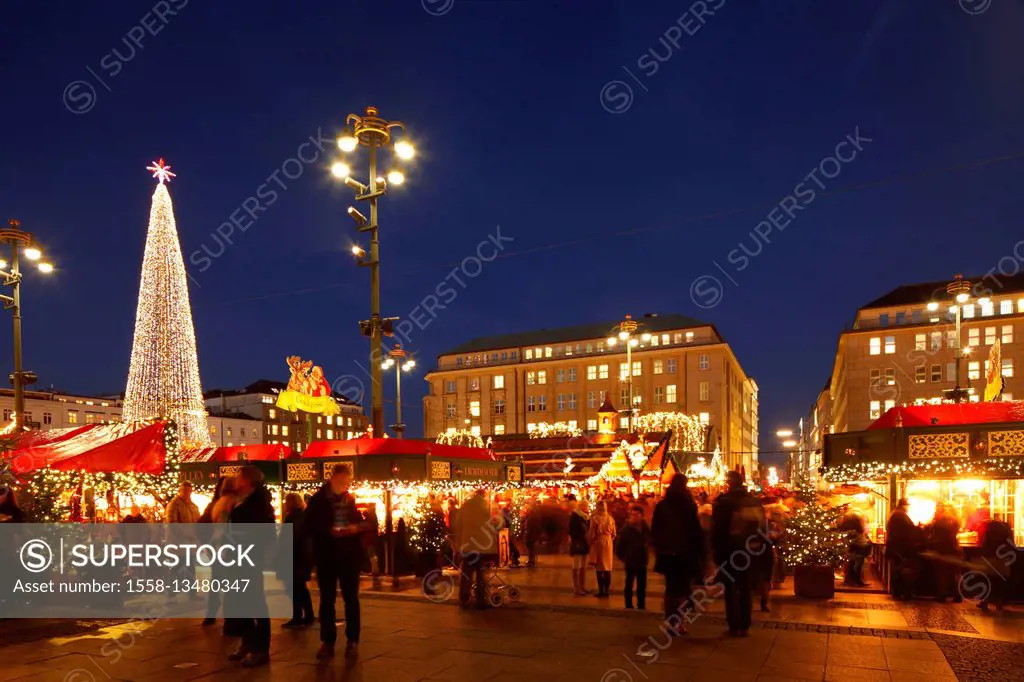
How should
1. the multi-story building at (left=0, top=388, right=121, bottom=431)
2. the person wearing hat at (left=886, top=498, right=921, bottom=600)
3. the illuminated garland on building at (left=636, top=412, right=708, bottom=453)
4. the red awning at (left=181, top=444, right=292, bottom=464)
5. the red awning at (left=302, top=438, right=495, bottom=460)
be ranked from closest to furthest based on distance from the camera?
the person wearing hat at (left=886, top=498, right=921, bottom=600) < the red awning at (left=302, top=438, right=495, bottom=460) < the red awning at (left=181, top=444, right=292, bottom=464) < the illuminated garland on building at (left=636, top=412, right=708, bottom=453) < the multi-story building at (left=0, top=388, right=121, bottom=431)

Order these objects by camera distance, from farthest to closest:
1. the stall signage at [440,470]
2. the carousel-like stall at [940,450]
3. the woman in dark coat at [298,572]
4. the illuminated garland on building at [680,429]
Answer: the illuminated garland on building at [680,429], the stall signage at [440,470], the carousel-like stall at [940,450], the woman in dark coat at [298,572]

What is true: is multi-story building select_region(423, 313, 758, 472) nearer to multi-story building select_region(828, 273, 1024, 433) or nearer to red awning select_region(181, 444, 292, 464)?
multi-story building select_region(828, 273, 1024, 433)

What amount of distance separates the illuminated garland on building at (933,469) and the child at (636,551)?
481 cm

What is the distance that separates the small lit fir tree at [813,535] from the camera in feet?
38.1

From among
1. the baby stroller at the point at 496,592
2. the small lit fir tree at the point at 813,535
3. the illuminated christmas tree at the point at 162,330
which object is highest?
the illuminated christmas tree at the point at 162,330

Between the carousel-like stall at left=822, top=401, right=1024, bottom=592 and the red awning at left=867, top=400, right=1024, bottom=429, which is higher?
the red awning at left=867, top=400, right=1024, bottom=429

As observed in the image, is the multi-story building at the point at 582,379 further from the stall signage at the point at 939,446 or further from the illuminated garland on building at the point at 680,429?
the stall signage at the point at 939,446

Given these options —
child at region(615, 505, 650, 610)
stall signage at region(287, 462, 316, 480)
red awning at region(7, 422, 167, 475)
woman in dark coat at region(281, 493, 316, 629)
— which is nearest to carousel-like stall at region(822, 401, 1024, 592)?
child at region(615, 505, 650, 610)

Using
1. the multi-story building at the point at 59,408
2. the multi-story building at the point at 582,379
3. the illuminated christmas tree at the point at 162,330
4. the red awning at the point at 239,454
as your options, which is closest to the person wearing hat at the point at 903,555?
the red awning at the point at 239,454

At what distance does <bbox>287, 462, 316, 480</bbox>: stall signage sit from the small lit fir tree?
916 centimetres

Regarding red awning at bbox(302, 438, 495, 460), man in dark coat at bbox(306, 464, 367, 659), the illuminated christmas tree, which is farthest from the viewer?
the illuminated christmas tree

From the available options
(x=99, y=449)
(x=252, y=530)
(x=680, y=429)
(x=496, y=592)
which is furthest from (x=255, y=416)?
(x=252, y=530)

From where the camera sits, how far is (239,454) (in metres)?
17.8

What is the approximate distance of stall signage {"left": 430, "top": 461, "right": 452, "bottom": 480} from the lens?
1462cm
